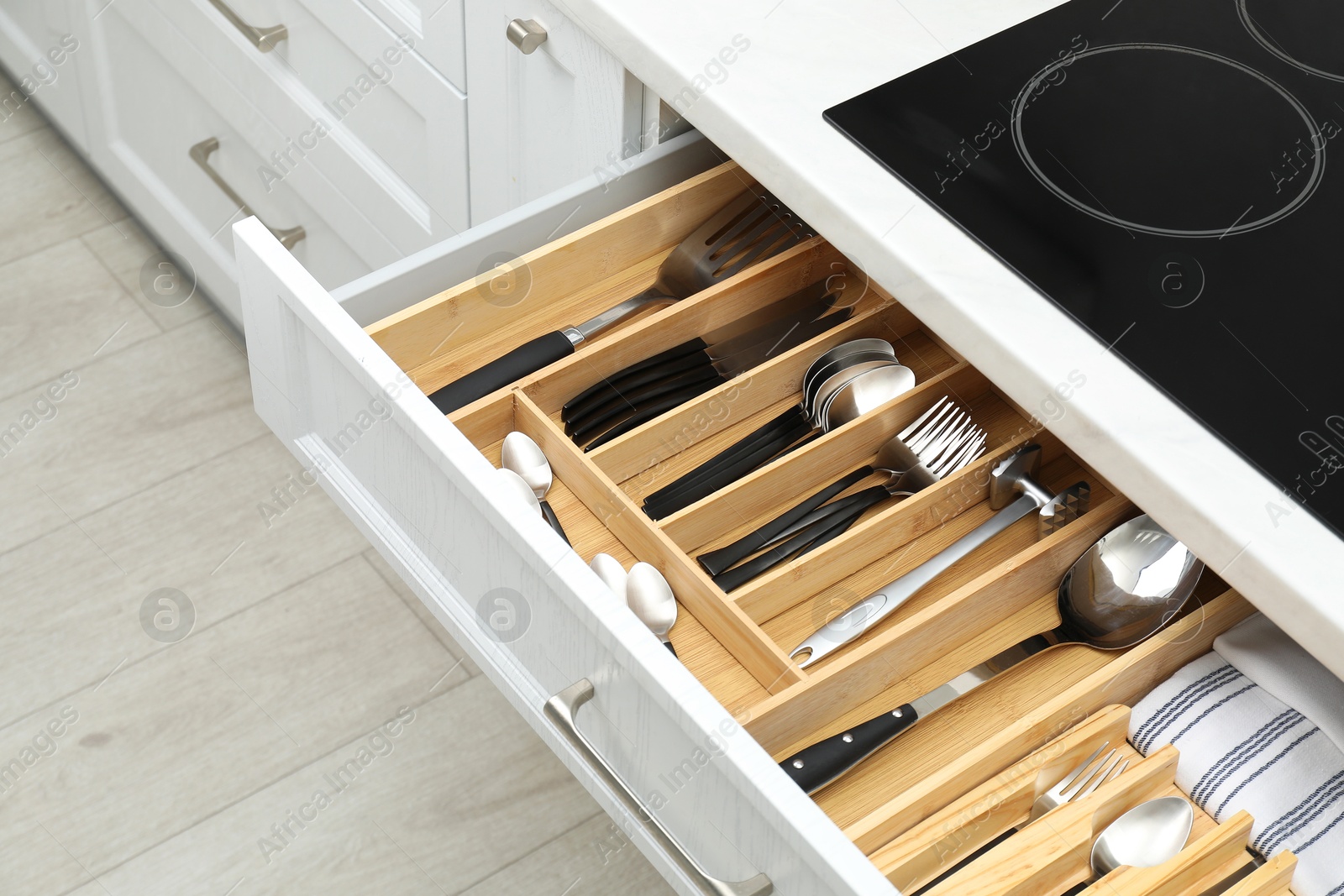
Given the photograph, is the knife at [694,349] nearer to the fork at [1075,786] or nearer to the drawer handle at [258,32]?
the fork at [1075,786]

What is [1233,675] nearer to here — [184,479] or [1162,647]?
[1162,647]

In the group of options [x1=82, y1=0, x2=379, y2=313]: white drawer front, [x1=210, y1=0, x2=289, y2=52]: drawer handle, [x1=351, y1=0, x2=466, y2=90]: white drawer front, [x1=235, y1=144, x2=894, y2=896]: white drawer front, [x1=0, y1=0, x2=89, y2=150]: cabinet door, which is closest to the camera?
[x1=235, y1=144, x2=894, y2=896]: white drawer front

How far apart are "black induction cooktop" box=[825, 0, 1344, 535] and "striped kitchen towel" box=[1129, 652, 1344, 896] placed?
0.61ft

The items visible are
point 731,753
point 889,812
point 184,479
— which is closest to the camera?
point 731,753

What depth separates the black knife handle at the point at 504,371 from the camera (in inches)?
35.5

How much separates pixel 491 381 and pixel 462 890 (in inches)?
29.2

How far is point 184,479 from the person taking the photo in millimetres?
1739

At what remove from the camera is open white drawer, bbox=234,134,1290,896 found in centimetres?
69

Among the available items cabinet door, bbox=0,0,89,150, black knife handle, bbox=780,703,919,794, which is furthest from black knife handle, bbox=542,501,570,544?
cabinet door, bbox=0,0,89,150

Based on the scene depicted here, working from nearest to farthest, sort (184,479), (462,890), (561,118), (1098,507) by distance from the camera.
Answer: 1. (1098,507)
2. (561,118)
3. (462,890)
4. (184,479)

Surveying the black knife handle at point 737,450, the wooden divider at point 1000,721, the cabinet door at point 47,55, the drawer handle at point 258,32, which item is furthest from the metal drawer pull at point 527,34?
the cabinet door at point 47,55

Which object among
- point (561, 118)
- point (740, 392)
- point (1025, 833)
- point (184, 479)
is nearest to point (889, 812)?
point (1025, 833)

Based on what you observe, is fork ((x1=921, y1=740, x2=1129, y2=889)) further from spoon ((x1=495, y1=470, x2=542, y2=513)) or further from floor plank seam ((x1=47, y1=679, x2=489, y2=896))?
floor plank seam ((x1=47, y1=679, x2=489, y2=896))

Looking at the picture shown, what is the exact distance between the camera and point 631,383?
0.94 m
